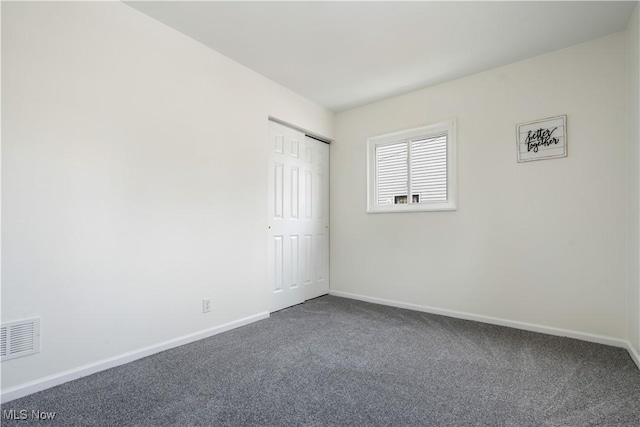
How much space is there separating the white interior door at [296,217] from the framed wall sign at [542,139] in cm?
223

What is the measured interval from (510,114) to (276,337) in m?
2.94

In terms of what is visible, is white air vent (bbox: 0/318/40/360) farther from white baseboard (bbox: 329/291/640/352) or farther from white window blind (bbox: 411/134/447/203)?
white window blind (bbox: 411/134/447/203)

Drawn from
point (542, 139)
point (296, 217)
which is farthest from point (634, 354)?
point (296, 217)

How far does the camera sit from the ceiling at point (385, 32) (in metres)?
2.16

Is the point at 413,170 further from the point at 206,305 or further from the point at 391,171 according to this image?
the point at 206,305

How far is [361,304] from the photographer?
3684mm

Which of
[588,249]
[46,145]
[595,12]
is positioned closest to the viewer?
[46,145]

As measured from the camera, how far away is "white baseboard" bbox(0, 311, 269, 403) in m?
1.68

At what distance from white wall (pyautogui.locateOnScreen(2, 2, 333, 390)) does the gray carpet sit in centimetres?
34

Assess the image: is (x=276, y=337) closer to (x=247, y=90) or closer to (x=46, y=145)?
(x=46, y=145)

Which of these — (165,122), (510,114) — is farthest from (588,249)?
(165,122)

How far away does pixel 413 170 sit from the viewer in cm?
353

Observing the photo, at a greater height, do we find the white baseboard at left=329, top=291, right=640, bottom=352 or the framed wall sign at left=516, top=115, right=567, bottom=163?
the framed wall sign at left=516, top=115, right=567, bottom=163

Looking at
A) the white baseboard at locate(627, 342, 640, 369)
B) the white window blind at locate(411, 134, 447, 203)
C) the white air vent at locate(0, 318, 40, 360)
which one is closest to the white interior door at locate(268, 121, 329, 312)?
the white window blind at locate(411, 134, 447, 203)
